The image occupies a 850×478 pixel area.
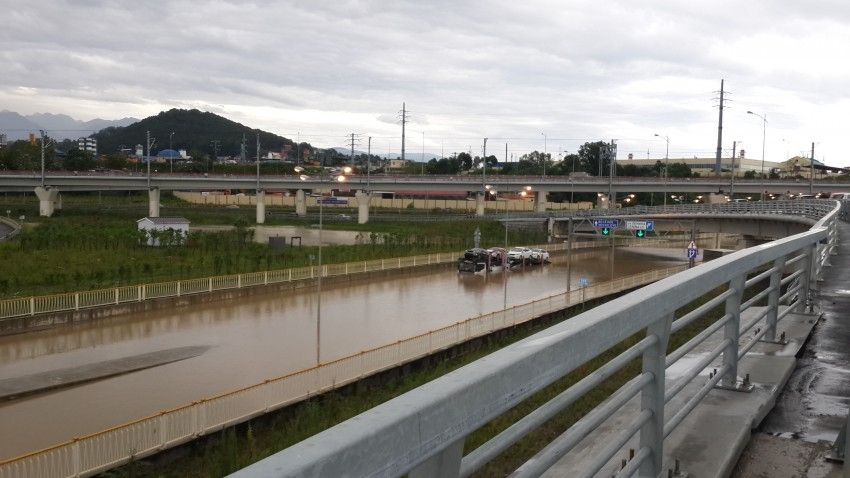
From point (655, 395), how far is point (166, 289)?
28507mm

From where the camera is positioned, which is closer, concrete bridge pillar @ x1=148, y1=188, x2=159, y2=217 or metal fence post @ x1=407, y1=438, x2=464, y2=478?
metal fence post @ x1=407, y1=438, x2=464, y2=478

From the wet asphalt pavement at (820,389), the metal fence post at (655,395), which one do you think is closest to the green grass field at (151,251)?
the wet asphalt pavement at (820,389)

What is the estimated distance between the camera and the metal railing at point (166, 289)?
80.6ft

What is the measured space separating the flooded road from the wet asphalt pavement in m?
13.7

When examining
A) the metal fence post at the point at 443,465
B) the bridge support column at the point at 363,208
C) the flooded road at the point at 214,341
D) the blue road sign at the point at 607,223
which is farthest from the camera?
the bridge support column at the point at 363,208

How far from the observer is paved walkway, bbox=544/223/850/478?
354 cm

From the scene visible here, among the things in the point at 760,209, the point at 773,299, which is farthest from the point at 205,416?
the point at 760,209

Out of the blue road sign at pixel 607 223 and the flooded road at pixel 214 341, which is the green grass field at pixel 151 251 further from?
the blue road sign at pixel 607 223

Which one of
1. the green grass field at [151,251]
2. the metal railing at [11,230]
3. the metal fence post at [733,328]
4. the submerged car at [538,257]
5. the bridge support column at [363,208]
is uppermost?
the metal fence post at [733,328]

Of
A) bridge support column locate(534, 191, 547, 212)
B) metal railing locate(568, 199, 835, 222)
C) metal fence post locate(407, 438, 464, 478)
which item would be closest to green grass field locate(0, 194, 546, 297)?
metal railing locate(568, 199, 835, 222)

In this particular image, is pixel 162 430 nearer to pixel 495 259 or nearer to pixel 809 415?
pixel 809 415

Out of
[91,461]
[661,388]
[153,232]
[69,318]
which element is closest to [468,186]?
[153,232]

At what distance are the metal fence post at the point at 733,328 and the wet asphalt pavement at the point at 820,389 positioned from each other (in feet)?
1.01

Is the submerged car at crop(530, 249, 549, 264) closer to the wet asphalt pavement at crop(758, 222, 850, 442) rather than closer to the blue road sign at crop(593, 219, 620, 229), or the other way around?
the blue road sign at crop(593, 219, 620, 229)
